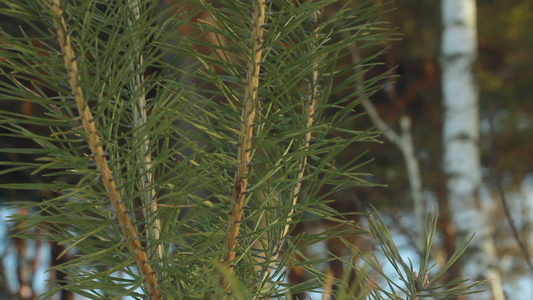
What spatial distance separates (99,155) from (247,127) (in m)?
0.10

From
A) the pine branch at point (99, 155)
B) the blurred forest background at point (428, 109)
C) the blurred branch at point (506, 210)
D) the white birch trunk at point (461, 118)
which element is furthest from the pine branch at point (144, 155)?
the blurred forest background at point (428, 109)

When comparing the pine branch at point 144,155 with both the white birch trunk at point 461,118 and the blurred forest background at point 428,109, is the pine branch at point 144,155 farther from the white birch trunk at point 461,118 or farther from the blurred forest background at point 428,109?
the blurred forest background at point 428,109

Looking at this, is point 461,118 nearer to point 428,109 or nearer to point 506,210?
point 506,210

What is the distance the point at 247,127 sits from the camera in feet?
1.26

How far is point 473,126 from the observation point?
304cm

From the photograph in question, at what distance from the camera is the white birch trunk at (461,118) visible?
2859 mm

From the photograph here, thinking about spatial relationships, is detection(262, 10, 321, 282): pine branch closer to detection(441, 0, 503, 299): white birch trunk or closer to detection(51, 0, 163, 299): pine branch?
detection(51, 0, 163, 299): pine branch

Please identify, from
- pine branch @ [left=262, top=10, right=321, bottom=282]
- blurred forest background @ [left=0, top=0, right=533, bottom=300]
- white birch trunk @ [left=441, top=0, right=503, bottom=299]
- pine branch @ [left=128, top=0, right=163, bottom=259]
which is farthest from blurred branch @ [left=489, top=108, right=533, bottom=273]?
blurred forest background @ [left=0, top=0, right=533, bottom=300]

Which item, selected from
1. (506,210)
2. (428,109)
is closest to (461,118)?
(506,210)

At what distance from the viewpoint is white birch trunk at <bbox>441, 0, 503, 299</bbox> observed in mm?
2859

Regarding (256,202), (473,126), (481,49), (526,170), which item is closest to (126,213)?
(256,202)

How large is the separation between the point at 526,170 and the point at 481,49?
1.86 meters

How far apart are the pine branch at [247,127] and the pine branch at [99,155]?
2.1 inches

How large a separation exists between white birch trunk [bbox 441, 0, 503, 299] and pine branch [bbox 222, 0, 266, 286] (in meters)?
2.60
